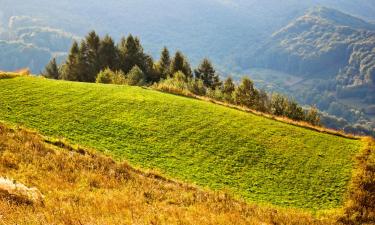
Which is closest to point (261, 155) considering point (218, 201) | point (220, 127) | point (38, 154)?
point (220, 127)

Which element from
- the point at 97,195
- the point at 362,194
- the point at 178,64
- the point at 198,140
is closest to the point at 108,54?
the point at 178,64

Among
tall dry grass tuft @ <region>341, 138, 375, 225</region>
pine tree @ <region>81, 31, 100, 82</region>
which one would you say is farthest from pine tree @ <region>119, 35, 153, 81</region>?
tall dry grass tuft @ <region>341, 138, 375, 225</region>

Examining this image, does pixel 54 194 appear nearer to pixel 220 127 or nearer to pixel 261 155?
pixel 261 155

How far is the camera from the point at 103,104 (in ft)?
106

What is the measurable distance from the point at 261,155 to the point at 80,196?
15500 millimetres

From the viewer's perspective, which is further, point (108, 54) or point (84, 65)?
point (108, 54)

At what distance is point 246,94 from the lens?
82.9 meters

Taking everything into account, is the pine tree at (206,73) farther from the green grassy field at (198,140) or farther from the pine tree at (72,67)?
the green grassy field at (198,140)

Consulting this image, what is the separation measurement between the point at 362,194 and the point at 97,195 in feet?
49.2

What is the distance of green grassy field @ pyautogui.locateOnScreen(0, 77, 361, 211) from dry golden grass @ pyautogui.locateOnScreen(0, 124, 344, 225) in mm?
2635

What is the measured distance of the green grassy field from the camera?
22547 millimetres

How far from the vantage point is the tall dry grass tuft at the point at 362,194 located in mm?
20281

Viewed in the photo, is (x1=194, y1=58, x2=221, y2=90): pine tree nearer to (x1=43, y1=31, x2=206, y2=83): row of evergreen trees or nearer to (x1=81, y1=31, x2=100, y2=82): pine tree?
(x1=43, y1=31, x2=206, y2=83): row of evergreen trees

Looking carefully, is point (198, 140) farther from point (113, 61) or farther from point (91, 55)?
point (91, 55)
